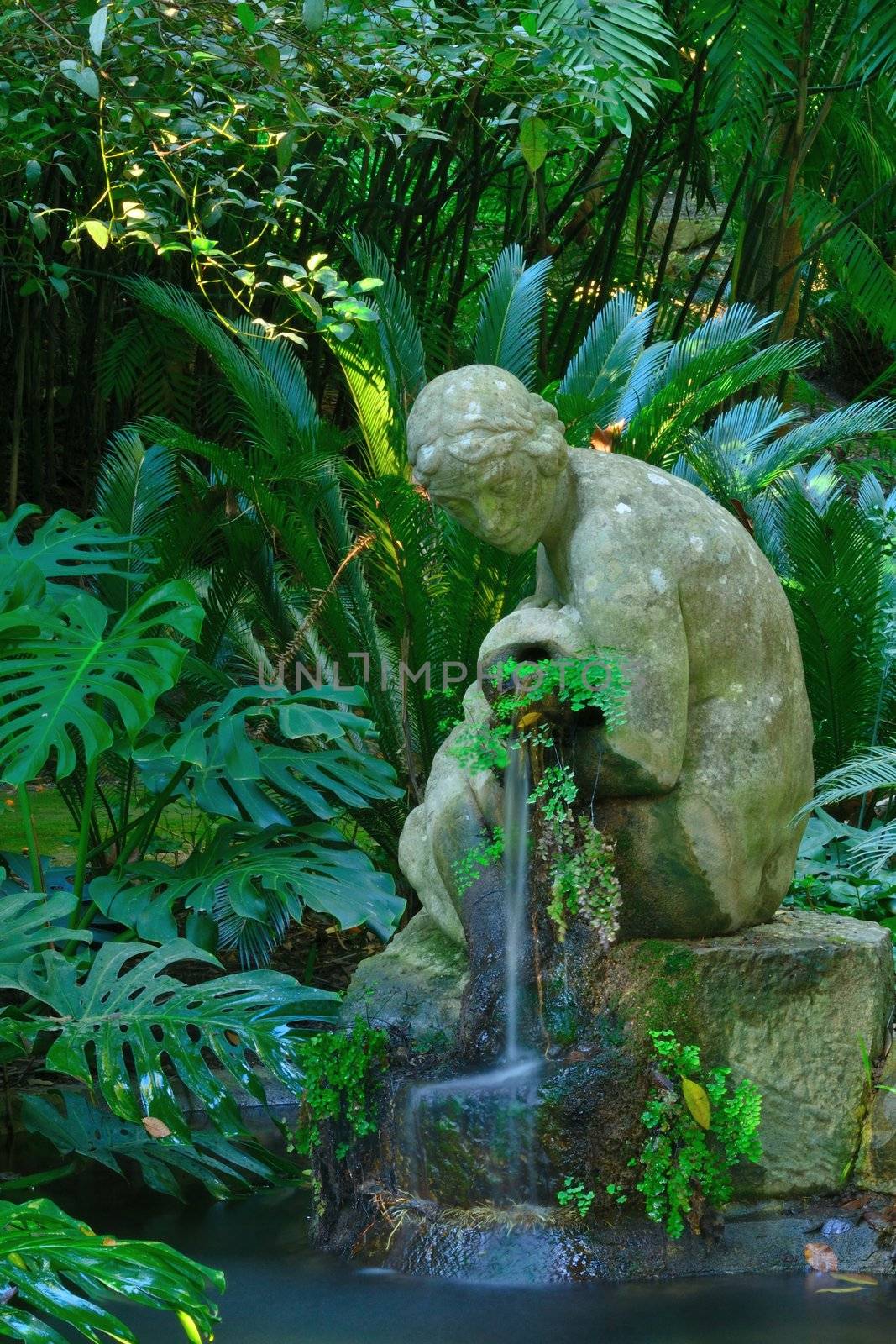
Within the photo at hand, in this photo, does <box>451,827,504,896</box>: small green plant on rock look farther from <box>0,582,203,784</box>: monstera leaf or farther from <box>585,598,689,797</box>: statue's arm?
<box>0,582,203,784</box>: monstera leaf

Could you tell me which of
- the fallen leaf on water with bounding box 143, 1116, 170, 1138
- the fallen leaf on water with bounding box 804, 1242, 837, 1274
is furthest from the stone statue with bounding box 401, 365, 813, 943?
the fallen leaf on water with bounding box 143, 1116, 170, 1138

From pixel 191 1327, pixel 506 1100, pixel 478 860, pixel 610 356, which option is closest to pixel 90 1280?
pixel 191 1327

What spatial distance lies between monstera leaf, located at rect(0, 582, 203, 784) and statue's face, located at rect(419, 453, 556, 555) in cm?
106

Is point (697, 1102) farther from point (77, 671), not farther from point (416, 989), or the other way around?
point (77, 671)

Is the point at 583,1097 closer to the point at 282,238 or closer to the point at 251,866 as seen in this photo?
the point at 251,866

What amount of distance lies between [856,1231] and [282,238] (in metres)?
6.58

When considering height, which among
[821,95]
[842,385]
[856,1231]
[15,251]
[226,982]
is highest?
[821,95]

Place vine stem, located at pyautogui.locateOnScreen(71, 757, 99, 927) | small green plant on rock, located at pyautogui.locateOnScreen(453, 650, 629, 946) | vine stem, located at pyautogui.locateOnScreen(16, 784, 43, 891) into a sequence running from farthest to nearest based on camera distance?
vine stem, located at pyautogui.locateOnScreen(16, 784, 43, 891) → vine stem, located at pyautogui.locateOnScreen(71, 757, 99, 927) → small green plant on rock, located at pyautogui.locateOnScreen(453, 650, 629, 946)

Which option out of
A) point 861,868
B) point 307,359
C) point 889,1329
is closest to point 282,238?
point 307,359

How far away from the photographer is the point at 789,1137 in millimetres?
3416

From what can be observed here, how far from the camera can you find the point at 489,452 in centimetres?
322

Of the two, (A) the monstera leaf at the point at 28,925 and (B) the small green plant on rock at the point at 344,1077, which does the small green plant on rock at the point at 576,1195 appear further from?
(A) the monstera leaf at the point at 28,925

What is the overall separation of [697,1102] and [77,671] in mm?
1941

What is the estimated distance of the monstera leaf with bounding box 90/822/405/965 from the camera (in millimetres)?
4203
